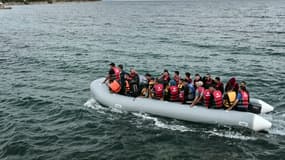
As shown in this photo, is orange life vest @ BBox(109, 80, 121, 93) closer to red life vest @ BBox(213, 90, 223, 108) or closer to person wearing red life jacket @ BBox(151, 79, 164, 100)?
person wearing red life jacket @ BBox(151, 79, 164, 100)

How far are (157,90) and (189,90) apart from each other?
4.46 feet

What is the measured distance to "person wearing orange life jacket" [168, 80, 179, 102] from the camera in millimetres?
12438

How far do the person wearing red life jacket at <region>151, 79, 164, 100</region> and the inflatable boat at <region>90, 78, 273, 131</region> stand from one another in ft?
0.77

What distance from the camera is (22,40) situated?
32.7 m

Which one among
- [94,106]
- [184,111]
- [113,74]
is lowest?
[94,106]

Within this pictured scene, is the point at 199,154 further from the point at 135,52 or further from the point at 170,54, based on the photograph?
the point at 135,52

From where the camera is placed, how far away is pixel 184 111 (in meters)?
12.1

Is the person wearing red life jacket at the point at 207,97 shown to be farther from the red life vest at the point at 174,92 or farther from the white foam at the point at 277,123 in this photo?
the white foam at the point at 277,123

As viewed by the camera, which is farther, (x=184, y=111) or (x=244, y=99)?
(x=184, y=111)

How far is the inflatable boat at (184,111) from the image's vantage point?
11.2 m

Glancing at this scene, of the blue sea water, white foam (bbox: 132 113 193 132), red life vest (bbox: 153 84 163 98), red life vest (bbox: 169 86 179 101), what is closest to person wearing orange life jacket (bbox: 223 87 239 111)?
the blue sea water

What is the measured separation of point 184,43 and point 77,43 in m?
10.7

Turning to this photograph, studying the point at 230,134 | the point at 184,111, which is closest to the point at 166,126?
the point at 184,111

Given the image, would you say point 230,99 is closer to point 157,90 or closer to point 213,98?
point 213,98
